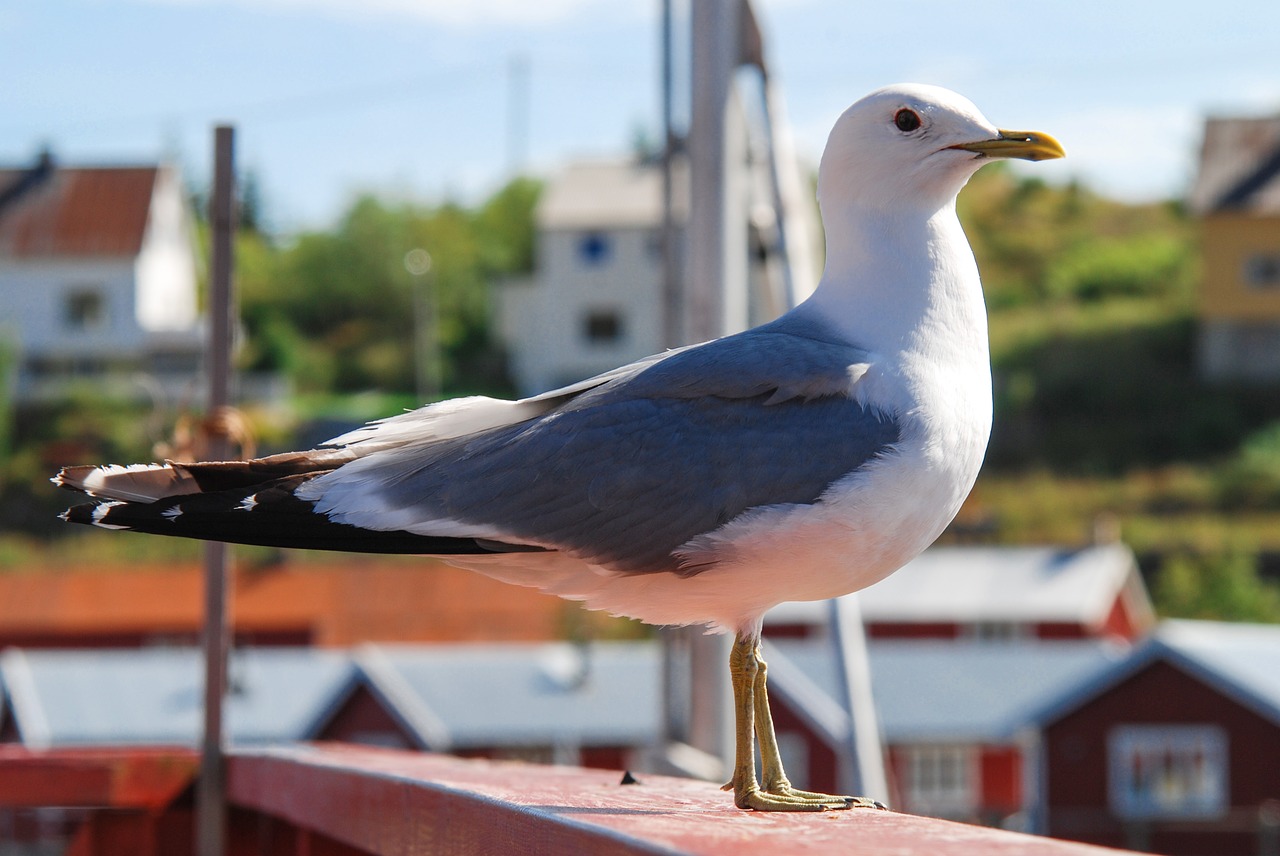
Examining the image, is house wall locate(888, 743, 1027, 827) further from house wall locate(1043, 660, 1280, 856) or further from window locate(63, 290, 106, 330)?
window locate(63, 290, 106, 330)

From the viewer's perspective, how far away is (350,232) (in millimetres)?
64375

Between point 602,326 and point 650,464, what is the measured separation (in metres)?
51.7

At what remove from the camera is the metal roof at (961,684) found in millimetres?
25688

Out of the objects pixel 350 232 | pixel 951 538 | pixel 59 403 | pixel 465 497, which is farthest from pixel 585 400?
pixel 350 232

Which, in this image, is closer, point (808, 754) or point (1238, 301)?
point (808, 754)

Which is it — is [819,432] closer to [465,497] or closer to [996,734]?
[465,497]

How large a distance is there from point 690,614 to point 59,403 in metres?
50.9

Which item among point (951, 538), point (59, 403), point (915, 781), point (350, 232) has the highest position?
point (350, 232)

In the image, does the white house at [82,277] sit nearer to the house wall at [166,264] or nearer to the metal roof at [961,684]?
the house wall at [166,264]

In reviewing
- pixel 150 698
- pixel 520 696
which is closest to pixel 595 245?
pixel 520 696

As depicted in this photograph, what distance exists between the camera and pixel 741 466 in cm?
311

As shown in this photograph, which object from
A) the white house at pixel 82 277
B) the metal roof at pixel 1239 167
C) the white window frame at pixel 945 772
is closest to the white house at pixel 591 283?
the white house at pixel 82 277

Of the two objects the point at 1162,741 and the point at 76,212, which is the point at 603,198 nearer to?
the point at 76,212

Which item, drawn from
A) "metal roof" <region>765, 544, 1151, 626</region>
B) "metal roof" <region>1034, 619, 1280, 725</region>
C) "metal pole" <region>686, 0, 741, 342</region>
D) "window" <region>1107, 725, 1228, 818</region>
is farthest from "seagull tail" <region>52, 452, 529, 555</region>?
"metal roof" <region>765, 544, 1151, 626</region>
